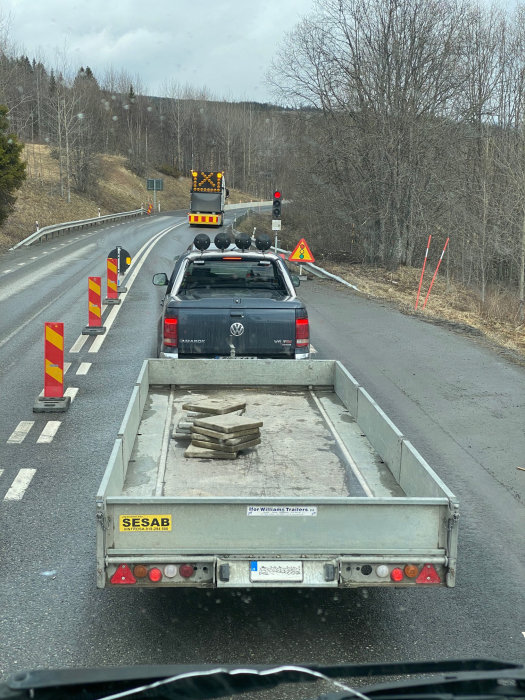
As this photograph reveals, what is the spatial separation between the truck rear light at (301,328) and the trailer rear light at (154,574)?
→ 5360 mm

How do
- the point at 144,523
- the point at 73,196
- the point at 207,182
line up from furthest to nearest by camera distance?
the point at 73,196 < the point at 207,182 < the point at 144,523

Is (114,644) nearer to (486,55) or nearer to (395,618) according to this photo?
(395,618)

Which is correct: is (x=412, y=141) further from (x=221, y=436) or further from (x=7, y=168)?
(x=221, y=436)

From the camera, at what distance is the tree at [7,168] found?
40.3 m

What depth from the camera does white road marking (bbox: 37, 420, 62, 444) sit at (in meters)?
9.27

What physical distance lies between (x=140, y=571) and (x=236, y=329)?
5079mm

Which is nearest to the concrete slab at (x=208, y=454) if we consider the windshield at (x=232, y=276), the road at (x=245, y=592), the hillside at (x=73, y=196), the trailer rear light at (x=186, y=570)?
the road at (x=245, y=592)

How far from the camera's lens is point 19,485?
7.68m

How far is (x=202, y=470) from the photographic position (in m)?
6.00

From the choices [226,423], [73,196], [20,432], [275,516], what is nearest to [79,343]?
[20,432]

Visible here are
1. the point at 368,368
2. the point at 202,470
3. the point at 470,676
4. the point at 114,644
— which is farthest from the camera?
the point at 368,368

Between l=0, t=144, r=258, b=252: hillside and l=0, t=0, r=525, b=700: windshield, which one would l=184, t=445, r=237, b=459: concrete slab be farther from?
l=0, t=144, r=258, b=252: hillside

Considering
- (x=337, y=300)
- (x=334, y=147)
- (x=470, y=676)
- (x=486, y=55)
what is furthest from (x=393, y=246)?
(x=470, y=676)

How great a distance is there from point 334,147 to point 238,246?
2365 centimetres
